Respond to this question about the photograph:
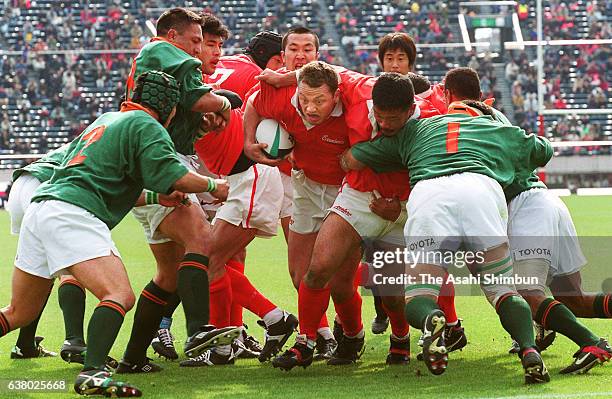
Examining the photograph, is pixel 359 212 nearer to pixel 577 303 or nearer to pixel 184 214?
pixel 184 214

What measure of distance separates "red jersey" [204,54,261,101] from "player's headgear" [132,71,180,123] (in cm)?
251

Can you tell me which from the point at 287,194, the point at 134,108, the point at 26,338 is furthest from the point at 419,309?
the point at 26,338

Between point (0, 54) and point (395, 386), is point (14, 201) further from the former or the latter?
point (0, 54)

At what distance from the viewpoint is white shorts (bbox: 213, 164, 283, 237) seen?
7094mm

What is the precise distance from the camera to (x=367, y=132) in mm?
6418

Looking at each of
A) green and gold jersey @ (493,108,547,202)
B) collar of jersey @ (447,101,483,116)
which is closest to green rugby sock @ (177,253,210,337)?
collar of jersey @ (447,101,483,116)

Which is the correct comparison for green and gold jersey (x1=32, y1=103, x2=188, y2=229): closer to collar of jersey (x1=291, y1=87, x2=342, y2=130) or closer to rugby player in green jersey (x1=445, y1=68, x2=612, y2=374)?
collar of jersey (x1=291, y1=87, x2=342, y2=130)

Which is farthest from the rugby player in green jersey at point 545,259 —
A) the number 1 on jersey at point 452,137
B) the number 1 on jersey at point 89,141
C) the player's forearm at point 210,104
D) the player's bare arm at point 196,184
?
the number 1 on jersey at point 89,141

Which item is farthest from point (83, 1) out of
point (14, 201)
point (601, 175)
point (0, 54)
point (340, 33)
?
point (14, 201)

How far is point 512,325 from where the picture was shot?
215 inches

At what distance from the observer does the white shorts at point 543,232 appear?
618 cm

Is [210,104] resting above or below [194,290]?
above

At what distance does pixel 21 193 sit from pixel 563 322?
12.9 feet

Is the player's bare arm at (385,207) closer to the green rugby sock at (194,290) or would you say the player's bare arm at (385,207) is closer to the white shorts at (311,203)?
the white shorts at (311,203)
